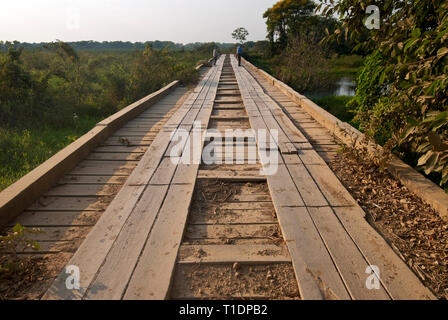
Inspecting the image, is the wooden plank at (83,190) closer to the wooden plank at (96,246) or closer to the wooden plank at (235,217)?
the wooden plank at (96,246)

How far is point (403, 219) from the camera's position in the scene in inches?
93.5

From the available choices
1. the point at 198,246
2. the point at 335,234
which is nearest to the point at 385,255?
the point at 335,234

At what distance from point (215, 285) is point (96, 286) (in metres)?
0.68

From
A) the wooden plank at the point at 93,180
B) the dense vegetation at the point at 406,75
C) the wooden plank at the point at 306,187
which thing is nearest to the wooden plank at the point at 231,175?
the wooden plank at the point at 306,187

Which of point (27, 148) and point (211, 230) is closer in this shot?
point (211, 230)

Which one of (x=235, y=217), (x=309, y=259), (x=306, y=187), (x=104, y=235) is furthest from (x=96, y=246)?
(x=306, y=187)

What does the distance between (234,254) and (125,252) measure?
0.72 meters

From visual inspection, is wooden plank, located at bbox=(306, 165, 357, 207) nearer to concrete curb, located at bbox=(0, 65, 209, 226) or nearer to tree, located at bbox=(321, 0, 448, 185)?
tree, located at bbox=(321, 0, 448, 185)

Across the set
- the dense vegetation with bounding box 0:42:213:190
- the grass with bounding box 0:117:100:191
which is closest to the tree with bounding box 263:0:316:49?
the dense vegetation with bounding box 0:42:213:190

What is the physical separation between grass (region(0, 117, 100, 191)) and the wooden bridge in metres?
0.92

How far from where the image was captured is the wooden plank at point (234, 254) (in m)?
1.88

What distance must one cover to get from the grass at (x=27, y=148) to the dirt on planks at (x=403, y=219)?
3670mm

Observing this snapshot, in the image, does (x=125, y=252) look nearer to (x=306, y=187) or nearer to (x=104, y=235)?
(x=104, y=235)
